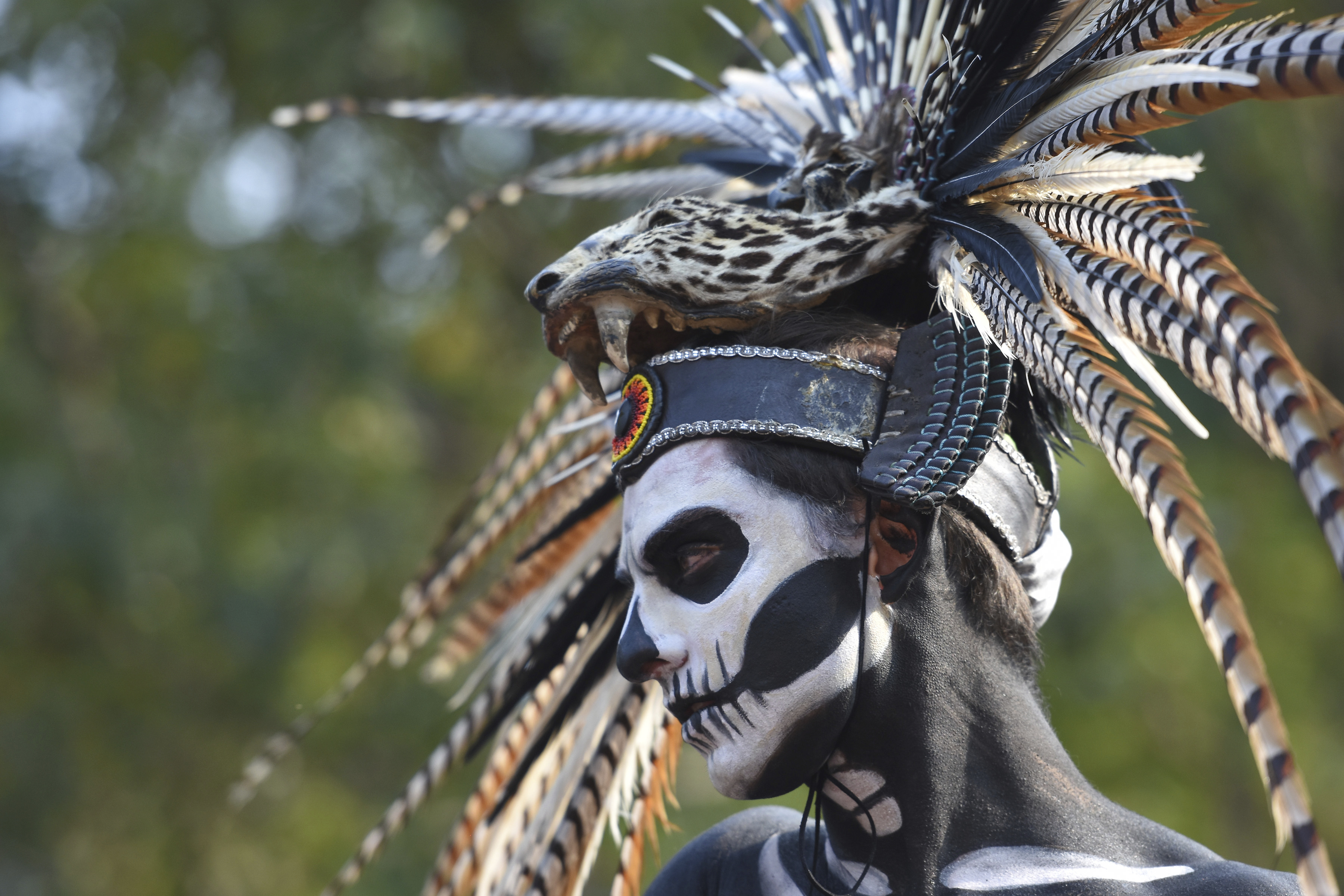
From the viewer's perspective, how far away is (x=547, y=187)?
317 centimetres

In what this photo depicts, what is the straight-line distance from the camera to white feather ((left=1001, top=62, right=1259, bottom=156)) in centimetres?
162

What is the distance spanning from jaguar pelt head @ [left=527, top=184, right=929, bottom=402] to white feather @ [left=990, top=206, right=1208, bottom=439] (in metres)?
0.30

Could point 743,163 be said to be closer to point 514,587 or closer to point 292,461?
point 514,587

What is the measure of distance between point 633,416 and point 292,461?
19.0 ft

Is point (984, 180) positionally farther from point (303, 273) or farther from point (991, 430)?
point (303, 273)

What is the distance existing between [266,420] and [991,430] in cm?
626

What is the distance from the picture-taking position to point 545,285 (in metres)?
2.30

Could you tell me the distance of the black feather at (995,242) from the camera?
197 centimetres

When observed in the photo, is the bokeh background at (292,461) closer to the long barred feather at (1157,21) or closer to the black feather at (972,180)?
the black feather at (972,180)

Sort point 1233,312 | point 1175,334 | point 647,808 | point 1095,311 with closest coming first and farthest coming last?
point 1233,312 < point 1175,334 < point 1095,311 < point 647,808

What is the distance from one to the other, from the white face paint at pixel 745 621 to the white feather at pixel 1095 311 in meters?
0.49

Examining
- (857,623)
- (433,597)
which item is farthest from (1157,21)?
(433,597)

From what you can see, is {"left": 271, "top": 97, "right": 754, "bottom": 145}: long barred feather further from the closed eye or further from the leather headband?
the closed eye

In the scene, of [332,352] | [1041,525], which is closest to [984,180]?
[1041,525]
